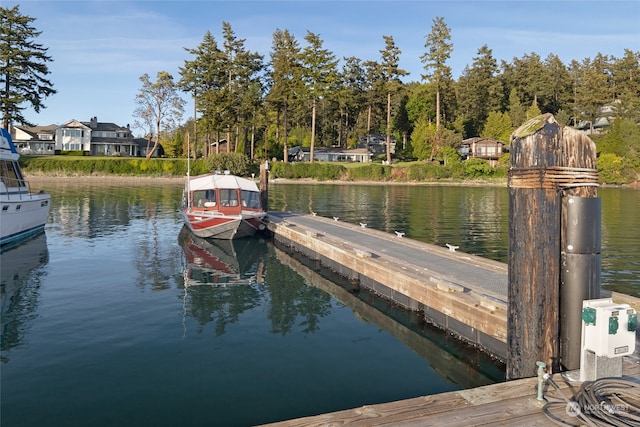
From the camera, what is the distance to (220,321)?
1315 centimetres

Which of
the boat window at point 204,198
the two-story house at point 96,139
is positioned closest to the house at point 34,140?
the two-story house at point 96,139

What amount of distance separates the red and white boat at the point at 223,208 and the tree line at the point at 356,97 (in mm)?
58460

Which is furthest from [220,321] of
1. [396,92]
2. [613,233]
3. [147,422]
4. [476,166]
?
[396,92]

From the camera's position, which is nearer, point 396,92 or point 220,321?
point 220,321

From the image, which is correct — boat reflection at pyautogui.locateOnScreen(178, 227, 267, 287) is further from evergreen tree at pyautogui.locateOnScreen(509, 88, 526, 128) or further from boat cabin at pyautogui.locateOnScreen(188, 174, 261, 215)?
evergreen tree at pyautogui.locateOnScreen(509, 88, 526, 128)

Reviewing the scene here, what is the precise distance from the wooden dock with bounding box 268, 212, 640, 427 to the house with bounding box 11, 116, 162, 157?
88227mm

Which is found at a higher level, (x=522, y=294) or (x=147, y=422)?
(x=522, y=294)

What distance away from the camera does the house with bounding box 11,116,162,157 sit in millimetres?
101250

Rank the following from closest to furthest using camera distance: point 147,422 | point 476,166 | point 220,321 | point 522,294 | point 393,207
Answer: point 522,294
point 147,422
point 220,321
point 393,207
point 476,166

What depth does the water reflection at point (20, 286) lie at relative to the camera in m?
12.0

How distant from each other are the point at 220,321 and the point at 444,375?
6122 millimetres

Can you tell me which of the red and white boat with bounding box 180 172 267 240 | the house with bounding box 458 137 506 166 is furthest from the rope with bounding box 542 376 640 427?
the house with bounding box 458 137 506 166

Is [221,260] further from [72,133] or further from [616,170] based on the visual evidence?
[72,133]

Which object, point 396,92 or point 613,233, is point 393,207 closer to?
point 613,233
